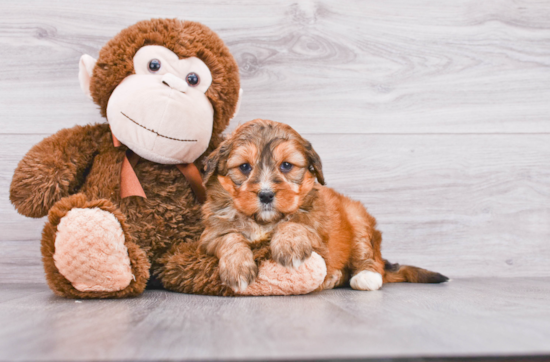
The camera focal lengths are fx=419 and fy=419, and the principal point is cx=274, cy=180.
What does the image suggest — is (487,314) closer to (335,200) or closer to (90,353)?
(335,200)

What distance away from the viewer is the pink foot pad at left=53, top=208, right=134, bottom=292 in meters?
1.27

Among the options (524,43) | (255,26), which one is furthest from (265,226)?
(524,43)

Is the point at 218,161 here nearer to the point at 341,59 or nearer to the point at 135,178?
the point at 135,178

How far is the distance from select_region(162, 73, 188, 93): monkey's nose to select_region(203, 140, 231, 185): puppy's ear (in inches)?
10.1

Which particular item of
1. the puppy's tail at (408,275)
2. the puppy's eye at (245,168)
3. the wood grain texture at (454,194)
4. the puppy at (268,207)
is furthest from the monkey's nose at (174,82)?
the puppy's tail at (408,275)

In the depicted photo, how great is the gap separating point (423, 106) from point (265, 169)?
1.19m

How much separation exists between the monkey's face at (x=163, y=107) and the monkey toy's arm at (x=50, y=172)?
0.54ft

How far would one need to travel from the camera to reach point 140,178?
162cm

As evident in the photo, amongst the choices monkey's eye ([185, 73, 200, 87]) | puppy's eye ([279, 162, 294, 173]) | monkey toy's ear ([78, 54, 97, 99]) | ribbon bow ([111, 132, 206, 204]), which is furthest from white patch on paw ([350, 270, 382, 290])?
monkey toy's ear ([78, 54, 97, 99])

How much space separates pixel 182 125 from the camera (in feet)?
4.96

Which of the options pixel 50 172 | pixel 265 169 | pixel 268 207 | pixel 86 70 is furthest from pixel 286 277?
pixel 86 70

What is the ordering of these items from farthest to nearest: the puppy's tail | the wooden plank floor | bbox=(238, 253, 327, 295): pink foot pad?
the wooden plank floor, the puppy's tail, bbox=(238, 253, 327, 295): pink foot pad

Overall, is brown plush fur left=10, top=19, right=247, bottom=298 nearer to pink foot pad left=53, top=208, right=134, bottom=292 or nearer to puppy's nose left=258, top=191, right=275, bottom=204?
pink foot pad left=53, top=208, right=134, bottom=292

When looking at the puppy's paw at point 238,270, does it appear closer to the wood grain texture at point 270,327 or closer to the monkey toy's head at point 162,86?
the wood grain texture at point 270,327
